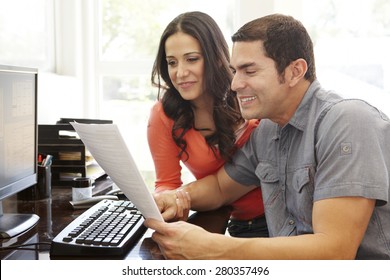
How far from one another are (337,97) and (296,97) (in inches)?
4.7

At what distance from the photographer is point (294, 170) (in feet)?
3.73

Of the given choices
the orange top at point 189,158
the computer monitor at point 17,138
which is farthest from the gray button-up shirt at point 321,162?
the computer monitor at point 17,138

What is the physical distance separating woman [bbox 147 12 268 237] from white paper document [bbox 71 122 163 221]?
1.83ft

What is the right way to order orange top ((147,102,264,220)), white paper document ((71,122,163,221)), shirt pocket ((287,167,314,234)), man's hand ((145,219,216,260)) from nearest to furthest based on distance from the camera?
white paper document ((71,122,163,221))
man's hand ((145,219,216,260))
shirt pocket ((287,167,314,234))
orange top ((147,102,264,220))

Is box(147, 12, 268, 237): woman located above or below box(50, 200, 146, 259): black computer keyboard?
above

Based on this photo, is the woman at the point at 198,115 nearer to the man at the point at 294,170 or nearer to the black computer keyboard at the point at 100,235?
the man at the point at 294,170

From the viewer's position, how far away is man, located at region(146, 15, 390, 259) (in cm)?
91

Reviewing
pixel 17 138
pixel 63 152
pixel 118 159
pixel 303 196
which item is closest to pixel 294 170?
pixel 303 196

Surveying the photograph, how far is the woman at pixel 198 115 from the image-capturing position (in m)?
1.52

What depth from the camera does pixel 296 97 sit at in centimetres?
116

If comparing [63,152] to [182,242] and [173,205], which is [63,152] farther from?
[182,242]

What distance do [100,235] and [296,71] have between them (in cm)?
63

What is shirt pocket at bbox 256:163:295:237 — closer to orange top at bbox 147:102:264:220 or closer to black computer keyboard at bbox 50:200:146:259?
orange top at bbox 147:102:264:220

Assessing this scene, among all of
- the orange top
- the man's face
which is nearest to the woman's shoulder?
the orange top
